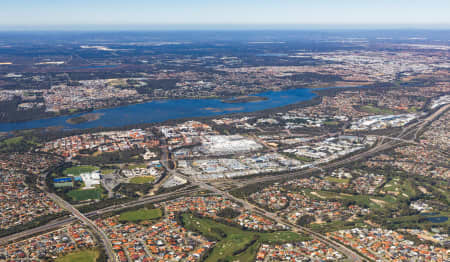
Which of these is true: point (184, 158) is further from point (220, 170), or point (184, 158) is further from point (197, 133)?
point (197, 133)

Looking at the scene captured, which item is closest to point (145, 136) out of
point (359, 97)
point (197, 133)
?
point (197, 133)

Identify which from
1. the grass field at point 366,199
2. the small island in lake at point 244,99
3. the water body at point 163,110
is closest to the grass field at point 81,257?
the grass field at point 366,199

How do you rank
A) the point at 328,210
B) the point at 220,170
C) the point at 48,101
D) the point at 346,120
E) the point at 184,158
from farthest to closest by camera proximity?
the point at 48,101 < the point at 346,120 < the point at 184,158 < the point at 220,170 < the point at 328,210

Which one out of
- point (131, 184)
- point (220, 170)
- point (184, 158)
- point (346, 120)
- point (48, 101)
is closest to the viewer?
point (131, 184)

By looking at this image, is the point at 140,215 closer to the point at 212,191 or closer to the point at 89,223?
the point at 89,223

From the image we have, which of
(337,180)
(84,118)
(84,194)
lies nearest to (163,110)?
(84,118)

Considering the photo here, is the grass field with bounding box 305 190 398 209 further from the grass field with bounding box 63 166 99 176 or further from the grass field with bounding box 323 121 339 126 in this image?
the grass field with bounding box 323 121 339 126

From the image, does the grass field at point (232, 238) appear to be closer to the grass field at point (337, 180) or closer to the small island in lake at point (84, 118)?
the grass field at point (337, 180)
